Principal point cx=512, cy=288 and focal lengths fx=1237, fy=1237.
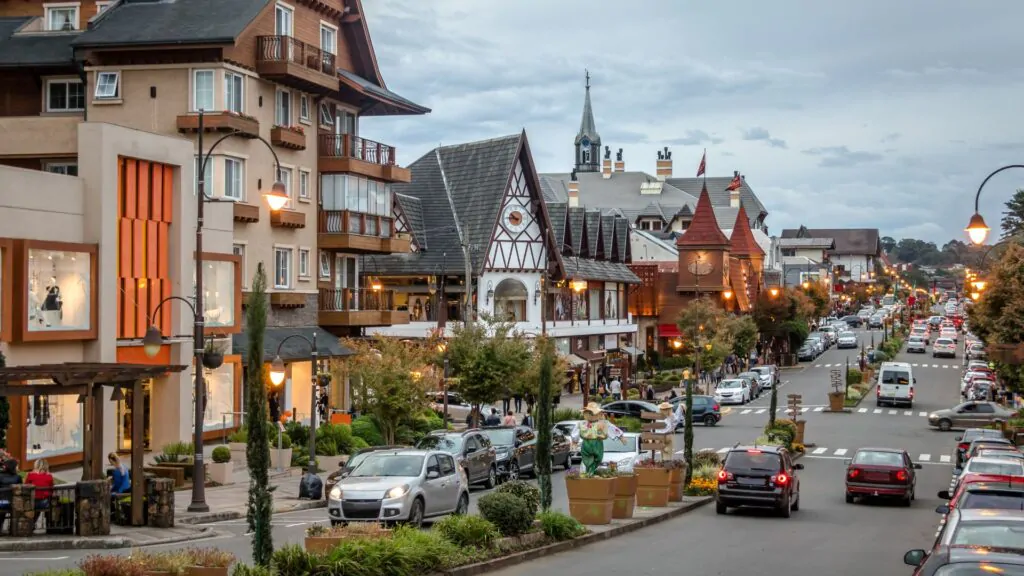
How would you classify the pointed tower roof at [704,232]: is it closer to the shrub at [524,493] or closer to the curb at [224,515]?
the curb at [224,515]

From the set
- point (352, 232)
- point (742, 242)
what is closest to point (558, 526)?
point (352, 232)

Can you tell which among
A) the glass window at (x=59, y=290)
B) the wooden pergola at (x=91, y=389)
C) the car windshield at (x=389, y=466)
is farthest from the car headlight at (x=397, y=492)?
the glass window at (x=59, y=290)

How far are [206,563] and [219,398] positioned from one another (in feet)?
94.4

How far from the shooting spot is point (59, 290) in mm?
32469

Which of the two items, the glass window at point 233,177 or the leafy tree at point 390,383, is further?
the glass window at point 233,177

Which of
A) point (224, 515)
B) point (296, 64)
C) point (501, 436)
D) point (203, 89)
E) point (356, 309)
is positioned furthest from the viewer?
point (356, 309)

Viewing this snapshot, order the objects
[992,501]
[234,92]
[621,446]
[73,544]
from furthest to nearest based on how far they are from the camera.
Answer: [234,92], [621,446], [73,544], [992,501]

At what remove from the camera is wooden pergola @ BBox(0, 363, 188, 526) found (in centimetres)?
2245

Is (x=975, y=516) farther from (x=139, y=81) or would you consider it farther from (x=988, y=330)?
(x=988, y=330)

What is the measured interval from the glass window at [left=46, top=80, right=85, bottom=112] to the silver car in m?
27.2

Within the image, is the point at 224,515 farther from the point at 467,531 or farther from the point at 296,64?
the point at 296,64

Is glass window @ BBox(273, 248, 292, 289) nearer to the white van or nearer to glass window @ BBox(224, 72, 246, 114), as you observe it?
glass window @ BBox(224, 72, 246, 114)

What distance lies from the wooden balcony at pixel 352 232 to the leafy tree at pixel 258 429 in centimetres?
3651

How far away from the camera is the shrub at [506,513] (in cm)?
1980
